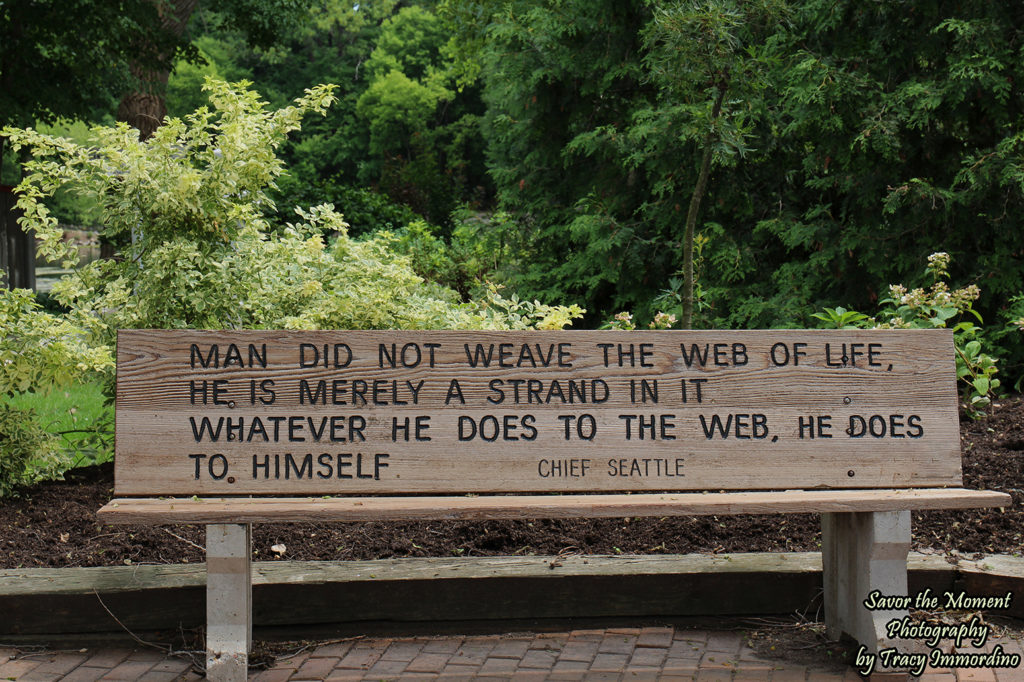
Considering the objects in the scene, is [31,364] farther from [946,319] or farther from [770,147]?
[770,147]

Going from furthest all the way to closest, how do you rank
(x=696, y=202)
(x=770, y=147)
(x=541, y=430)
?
(x=770, y=147) → (x=696, y=202) → (x=541, y=430)

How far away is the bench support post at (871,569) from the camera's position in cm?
295

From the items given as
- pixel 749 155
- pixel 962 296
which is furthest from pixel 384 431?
pixel 749 155

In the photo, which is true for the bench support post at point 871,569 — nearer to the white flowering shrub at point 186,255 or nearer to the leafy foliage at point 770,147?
the white flowering shrub at point 186,255

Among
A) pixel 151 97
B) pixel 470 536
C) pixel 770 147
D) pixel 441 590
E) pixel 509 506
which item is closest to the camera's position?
pixel 509 506

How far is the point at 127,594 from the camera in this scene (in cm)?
312

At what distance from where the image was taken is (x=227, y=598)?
2.83m

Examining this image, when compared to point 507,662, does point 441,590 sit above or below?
above

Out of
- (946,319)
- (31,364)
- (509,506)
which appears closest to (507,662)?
(509,506)

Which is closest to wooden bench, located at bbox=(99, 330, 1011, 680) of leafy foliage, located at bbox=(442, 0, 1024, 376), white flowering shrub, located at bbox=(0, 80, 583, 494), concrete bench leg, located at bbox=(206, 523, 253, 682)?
concrete bench leg, located at bbox=(206, 523, 253, 682)

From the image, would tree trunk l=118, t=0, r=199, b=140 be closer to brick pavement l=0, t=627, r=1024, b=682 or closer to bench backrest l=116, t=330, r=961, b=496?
bench backrest l=116, t=330, r=961, b=496

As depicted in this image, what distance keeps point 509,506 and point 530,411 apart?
0.33 metres

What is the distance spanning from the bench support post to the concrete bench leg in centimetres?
192

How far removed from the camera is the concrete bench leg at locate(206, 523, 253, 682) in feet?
9.20
